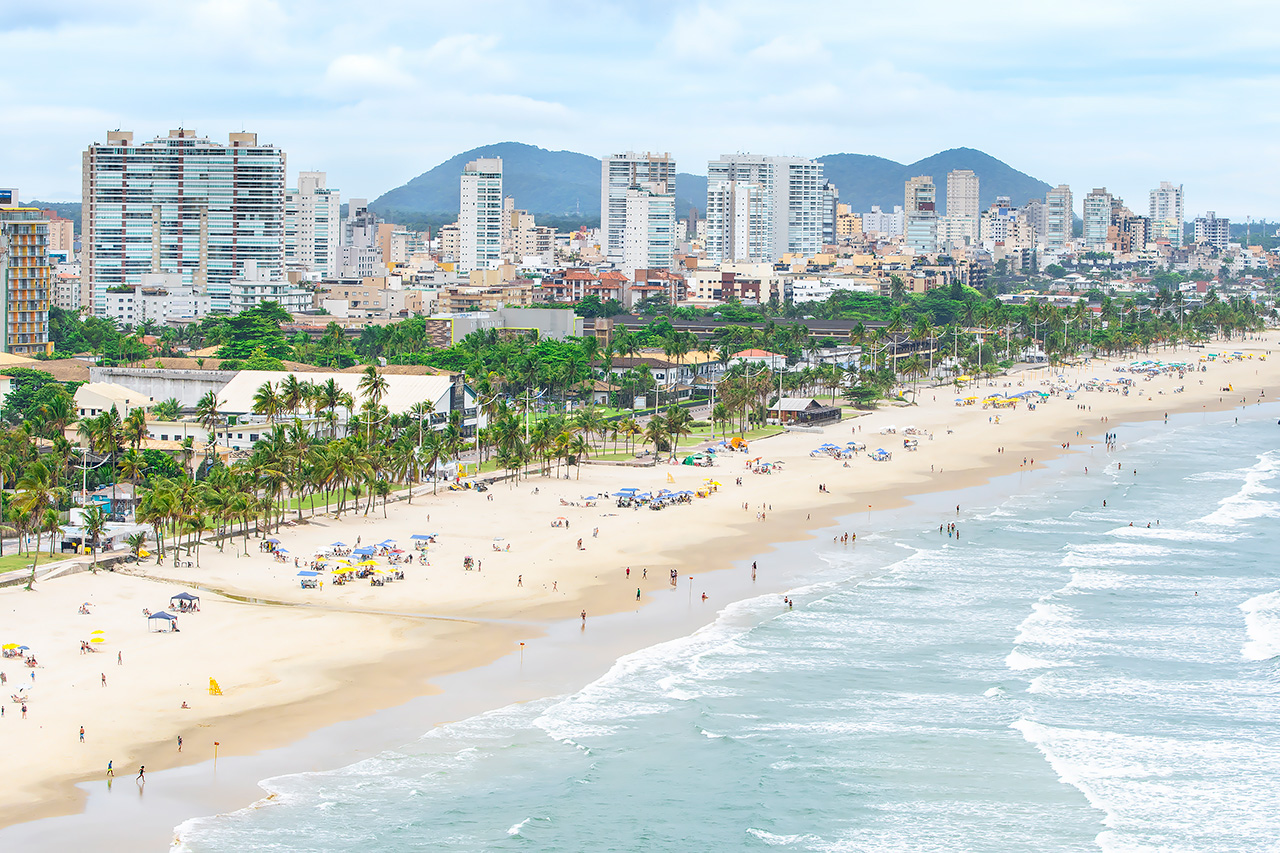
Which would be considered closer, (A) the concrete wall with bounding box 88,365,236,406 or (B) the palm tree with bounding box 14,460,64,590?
(B) the palm tree with bounding box 14,460,64,590

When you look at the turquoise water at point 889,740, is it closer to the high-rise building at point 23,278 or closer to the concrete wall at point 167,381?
the concrete wall at point 167,381

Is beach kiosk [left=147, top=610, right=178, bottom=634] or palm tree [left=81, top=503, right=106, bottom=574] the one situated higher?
palm tree [left=81, top=503, right=106, bottom=574]

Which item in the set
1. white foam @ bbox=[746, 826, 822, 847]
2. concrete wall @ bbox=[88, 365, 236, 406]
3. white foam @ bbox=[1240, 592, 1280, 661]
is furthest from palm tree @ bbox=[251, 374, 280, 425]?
white foam @ bbox=[746, 826, 822, 847]

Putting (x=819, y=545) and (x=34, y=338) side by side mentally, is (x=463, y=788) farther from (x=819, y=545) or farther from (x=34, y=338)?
(x=34, y=338)

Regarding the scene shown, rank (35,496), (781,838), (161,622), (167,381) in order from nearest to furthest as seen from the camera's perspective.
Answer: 1. (781,838)
2. (161,622)
3. (35,496)
4. (167,381)

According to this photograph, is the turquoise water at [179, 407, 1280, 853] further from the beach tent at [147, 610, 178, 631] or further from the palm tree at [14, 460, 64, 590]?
the palm tree at [14, 460, 64, 590]

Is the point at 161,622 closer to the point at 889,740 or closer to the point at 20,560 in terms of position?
the point at 20,560

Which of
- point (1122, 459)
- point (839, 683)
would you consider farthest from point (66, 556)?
point (1122, 459)

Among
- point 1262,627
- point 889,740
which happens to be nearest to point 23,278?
point 889,740
